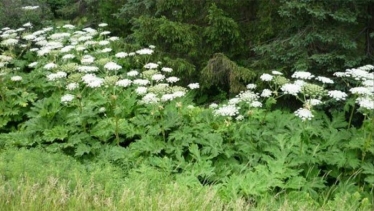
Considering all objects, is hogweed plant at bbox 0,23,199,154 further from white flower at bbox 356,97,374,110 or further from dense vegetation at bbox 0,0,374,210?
white flower at bbox 356,97,374,110

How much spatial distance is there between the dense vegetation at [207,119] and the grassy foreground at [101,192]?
0.7 inches

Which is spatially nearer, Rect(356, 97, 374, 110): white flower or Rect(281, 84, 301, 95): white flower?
Rect(356, 97, 374, 110): white flower

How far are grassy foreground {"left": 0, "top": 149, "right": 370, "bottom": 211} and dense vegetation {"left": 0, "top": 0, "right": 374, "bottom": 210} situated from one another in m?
0.02

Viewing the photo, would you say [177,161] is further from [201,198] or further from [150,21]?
[150,21]

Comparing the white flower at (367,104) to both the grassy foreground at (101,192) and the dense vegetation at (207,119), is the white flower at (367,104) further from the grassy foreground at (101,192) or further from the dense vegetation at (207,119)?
the grassy foreground at (101,192)

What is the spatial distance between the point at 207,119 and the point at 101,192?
1.98 meters

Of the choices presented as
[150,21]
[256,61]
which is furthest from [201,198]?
[150,21]

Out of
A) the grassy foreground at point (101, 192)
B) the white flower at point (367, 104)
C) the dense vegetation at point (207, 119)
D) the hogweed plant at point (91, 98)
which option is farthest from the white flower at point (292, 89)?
the hogweed plant at point (91, 98)

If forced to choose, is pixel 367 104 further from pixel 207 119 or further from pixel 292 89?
pixel 207 119

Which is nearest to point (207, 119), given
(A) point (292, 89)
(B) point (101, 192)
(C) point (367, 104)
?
(A) point (292, 89)

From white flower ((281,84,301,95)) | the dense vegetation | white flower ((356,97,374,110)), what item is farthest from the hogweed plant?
Result: white flower ((356,97,374,110))

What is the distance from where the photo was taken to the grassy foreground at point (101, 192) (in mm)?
3529

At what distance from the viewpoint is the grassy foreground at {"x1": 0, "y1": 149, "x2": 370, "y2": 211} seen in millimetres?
3529

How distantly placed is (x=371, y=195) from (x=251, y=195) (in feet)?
4.01
